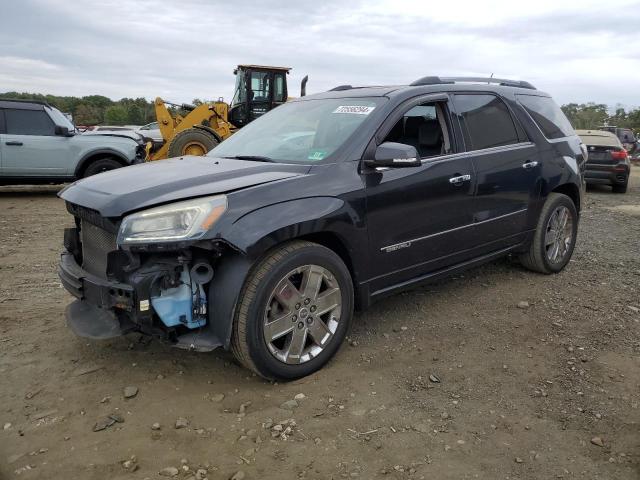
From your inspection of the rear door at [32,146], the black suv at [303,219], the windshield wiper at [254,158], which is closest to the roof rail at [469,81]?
the black suv at [303,219]

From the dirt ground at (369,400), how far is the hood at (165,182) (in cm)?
107

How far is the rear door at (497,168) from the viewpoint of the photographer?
425 centimetres

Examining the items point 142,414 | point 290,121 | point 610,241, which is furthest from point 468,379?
point 610,241

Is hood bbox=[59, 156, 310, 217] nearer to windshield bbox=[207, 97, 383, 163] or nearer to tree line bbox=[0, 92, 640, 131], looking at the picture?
windshield bbox=[207, 97, 383, 163]

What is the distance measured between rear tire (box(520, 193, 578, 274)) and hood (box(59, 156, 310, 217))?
2.70 m

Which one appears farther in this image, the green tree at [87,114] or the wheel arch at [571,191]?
the green tree at [87,114]

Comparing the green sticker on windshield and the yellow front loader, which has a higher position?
the yellow front loader

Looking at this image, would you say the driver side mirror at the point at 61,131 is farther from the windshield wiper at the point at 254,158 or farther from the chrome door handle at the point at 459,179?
the chrome door handle at the point at 459,179

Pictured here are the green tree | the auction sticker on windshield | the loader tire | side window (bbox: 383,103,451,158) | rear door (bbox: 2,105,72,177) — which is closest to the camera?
the auction sticker on windshield

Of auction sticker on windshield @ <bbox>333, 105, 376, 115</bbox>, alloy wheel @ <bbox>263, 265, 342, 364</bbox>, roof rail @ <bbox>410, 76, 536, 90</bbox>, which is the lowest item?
alloy wheel @ <bbox>263, 265, 342, 364</bbox>

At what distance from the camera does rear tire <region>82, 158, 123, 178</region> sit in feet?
34.1

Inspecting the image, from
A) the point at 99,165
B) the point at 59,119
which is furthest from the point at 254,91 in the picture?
the point at 59,119

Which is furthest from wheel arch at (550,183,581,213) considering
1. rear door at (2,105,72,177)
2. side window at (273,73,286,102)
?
side window at (273,73,286,102)

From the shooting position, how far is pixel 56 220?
8086 mm
